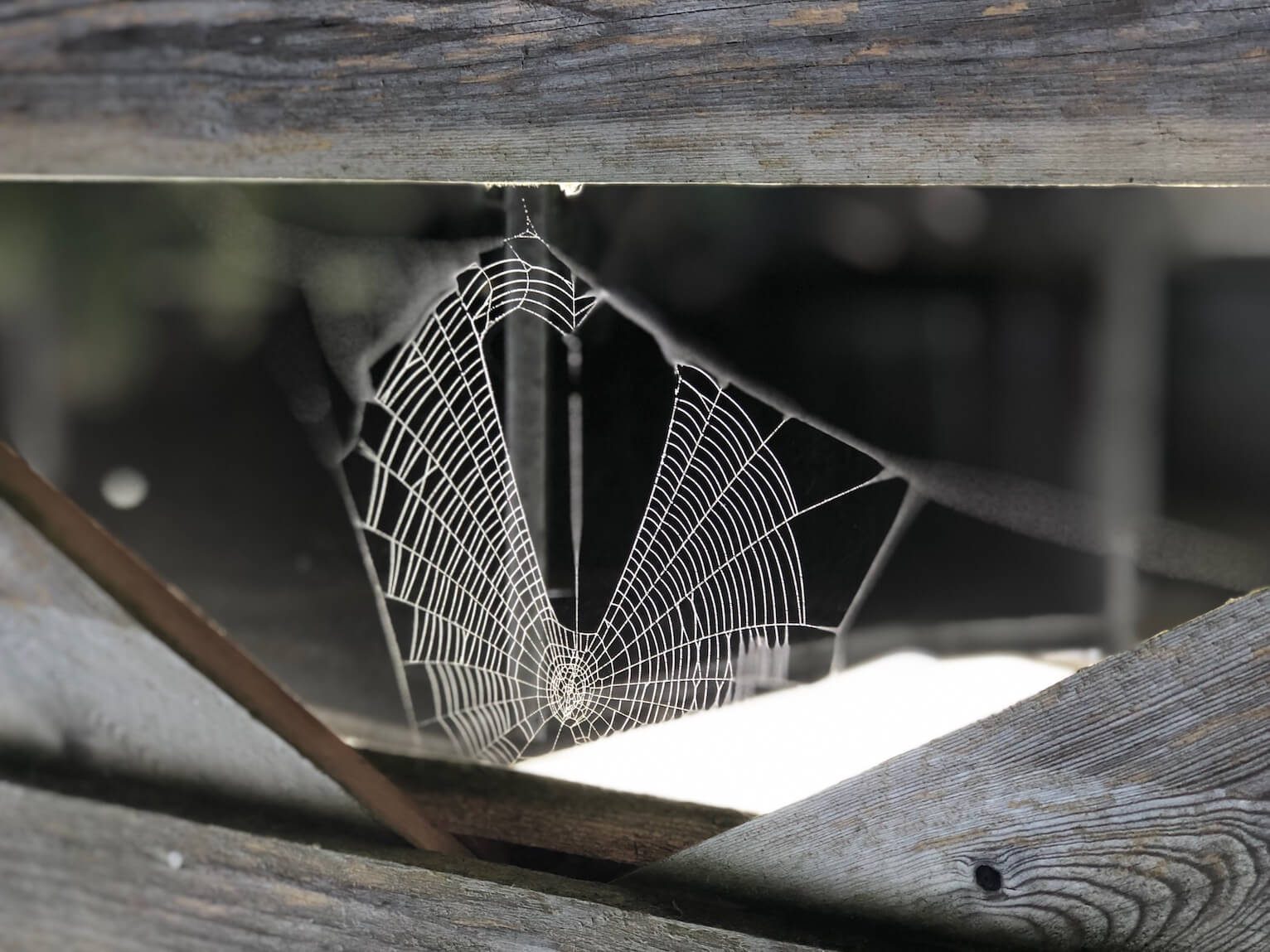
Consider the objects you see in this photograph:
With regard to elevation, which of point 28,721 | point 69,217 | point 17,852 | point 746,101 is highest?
point 69,217

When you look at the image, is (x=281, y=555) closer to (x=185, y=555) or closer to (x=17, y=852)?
(x=185, y=555)

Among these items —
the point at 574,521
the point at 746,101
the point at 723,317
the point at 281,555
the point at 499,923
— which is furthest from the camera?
the point at 281,555

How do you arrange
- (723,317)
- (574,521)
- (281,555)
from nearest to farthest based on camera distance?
(574,521)
(723,317)
(281,555)

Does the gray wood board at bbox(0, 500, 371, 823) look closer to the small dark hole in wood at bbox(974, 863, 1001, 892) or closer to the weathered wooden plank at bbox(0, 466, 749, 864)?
the weathered wooden plank at bbox(0, 466, 749, 864)

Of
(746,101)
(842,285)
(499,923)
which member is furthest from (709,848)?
(842,285)

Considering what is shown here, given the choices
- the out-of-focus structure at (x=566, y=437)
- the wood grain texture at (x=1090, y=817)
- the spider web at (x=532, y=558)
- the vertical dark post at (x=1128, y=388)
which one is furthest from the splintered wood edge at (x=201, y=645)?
the vertical dark post at (x=1128, y=388)

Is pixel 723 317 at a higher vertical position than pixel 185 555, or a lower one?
higher

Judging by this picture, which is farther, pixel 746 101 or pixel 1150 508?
pixel 1150 508

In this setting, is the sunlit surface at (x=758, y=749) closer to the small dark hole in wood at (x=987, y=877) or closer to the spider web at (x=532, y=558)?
the spider web at (x=532, y=558)
